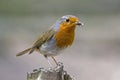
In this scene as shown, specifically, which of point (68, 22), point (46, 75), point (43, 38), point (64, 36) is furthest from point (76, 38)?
point (46, 75)

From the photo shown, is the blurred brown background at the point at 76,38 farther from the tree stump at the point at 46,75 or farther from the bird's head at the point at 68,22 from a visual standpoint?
the tree stump at the point at 46,75

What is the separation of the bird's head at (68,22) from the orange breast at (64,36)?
18 mm

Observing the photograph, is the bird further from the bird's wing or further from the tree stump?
the tree stump

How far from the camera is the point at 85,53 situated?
1104cm

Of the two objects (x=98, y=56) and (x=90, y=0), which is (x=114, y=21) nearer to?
(x=90, y=0)

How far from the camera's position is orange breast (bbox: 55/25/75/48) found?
5457 mm

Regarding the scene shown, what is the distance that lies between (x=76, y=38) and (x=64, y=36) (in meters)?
6.53

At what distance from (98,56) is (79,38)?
1446 mm

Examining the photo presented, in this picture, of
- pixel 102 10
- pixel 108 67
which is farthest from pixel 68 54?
pixel 102 10

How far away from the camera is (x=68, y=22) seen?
17.6 feet

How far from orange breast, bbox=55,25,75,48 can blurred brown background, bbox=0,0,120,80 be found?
3608 mm

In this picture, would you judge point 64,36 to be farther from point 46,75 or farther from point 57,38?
point 46,75

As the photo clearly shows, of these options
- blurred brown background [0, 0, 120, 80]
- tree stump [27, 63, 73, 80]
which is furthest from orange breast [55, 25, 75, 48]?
blurred brown background [0, 0, 120, 80]

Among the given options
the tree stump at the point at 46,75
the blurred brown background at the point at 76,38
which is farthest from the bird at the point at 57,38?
the blurred brown background at the point at 76,38
